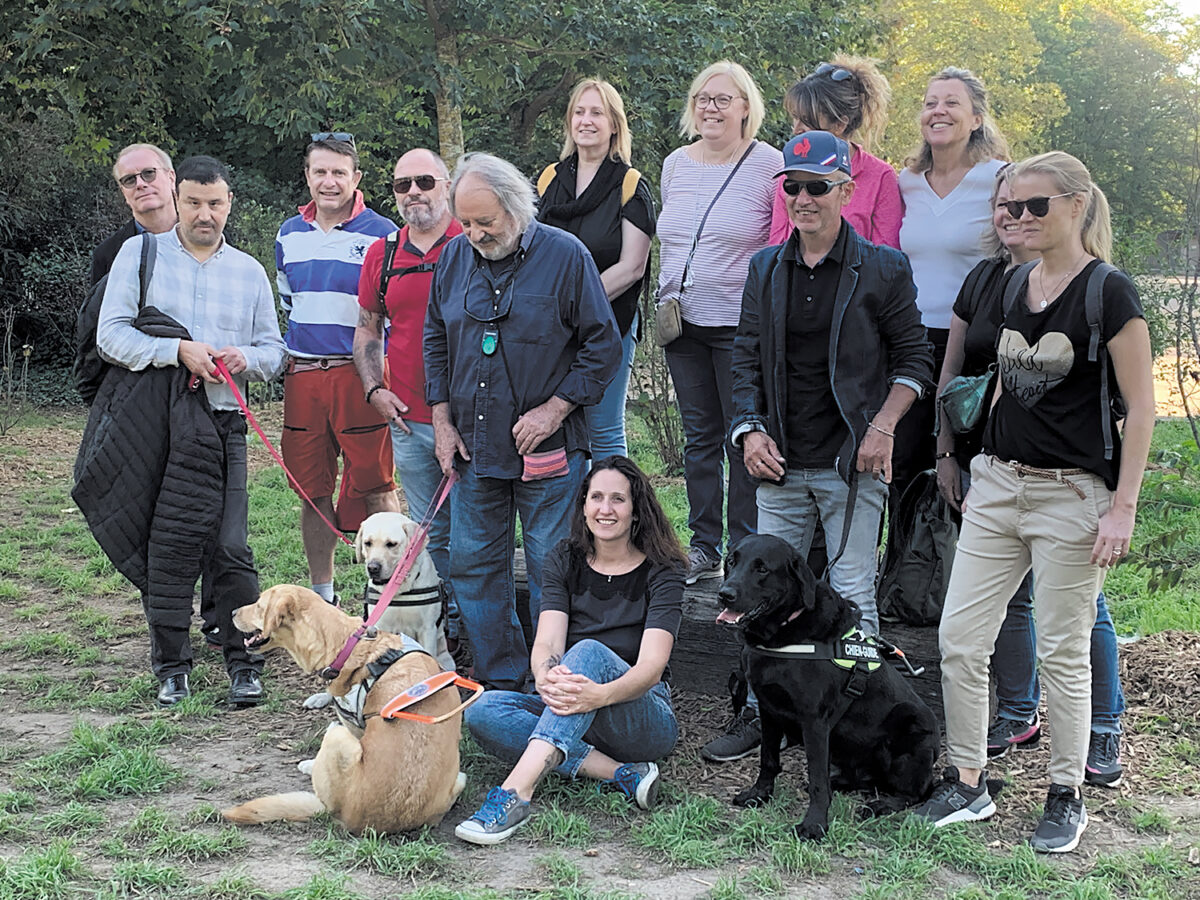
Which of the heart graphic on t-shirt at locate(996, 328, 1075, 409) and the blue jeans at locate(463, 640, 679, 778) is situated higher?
the heart graphic on t-shirt at locate(996, 328, 1075, 409)

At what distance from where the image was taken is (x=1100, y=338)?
11.3ft

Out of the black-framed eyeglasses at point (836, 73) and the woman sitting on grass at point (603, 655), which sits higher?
the black-framed eyeglasses at point (836, 73)

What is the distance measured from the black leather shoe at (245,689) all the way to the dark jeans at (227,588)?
4 centimetres

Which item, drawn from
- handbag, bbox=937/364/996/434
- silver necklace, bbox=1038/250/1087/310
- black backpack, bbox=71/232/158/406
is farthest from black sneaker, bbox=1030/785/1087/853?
black backpack, bbox=71/232/158/406

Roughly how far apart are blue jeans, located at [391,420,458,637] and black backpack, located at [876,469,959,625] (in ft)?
6.50

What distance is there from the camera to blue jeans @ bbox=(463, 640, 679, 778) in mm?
3955

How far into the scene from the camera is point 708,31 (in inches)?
522

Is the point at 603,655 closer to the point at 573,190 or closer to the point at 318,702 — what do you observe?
the point at 318,702

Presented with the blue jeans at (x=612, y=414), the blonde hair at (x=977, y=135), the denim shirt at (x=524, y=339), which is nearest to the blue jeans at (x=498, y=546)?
the denim shirt at (x=524, y=339)

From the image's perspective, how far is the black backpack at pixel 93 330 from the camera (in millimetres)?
5086

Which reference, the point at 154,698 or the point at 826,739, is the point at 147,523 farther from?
the point at 826,739

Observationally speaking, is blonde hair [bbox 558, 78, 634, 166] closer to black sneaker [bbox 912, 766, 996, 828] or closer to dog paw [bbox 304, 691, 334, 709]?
dog paw [bbox 304, 691, 334, 709]

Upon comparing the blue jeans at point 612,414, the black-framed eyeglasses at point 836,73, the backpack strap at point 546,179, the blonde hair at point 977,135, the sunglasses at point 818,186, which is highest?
the black-framed eyeglasses at point 836,73

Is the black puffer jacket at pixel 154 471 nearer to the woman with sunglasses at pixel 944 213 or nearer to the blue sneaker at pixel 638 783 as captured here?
the blue sneaker at pixel 638 783
